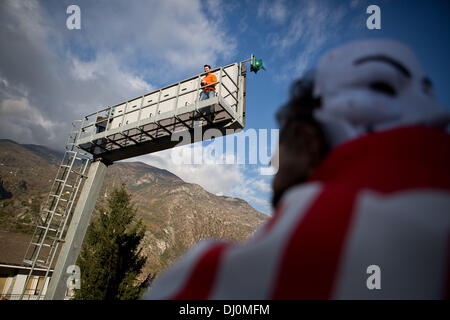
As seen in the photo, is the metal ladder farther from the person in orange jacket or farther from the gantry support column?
the person in orange jacket

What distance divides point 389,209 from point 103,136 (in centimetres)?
821

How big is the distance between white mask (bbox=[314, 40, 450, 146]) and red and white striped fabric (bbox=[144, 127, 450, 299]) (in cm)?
33

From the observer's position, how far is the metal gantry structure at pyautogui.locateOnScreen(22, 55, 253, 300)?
6.24 metres

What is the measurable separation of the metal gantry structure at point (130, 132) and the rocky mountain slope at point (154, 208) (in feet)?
17.1

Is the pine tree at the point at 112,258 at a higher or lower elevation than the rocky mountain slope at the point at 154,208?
lower

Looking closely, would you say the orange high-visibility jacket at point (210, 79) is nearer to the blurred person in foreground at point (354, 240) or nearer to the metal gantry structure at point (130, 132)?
the metal gantry structure at point (130, 132)

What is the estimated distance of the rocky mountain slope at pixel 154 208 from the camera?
2399cm

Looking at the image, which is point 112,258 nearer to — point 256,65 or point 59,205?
point 59,205

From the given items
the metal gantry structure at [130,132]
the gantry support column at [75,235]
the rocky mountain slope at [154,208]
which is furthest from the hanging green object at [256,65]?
the rocky mountain slope at [154,208]

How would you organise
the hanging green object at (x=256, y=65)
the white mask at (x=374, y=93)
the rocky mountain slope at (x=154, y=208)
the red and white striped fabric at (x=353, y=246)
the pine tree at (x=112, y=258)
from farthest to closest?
→ 1. the rocky mountain slope at (x=154, y=208)
2. the pine tree at (x=112, y=258)
3. the hanging green object at (x=256, y=65)
4. the white mask at (x=374, y=93)
5. the red and white striped fabric at (x=353, y=246)

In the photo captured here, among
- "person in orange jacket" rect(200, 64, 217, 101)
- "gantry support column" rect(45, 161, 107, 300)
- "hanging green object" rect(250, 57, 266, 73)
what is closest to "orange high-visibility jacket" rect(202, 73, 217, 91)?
"person in orange jacket" rect(200, 64, 217, 101)
